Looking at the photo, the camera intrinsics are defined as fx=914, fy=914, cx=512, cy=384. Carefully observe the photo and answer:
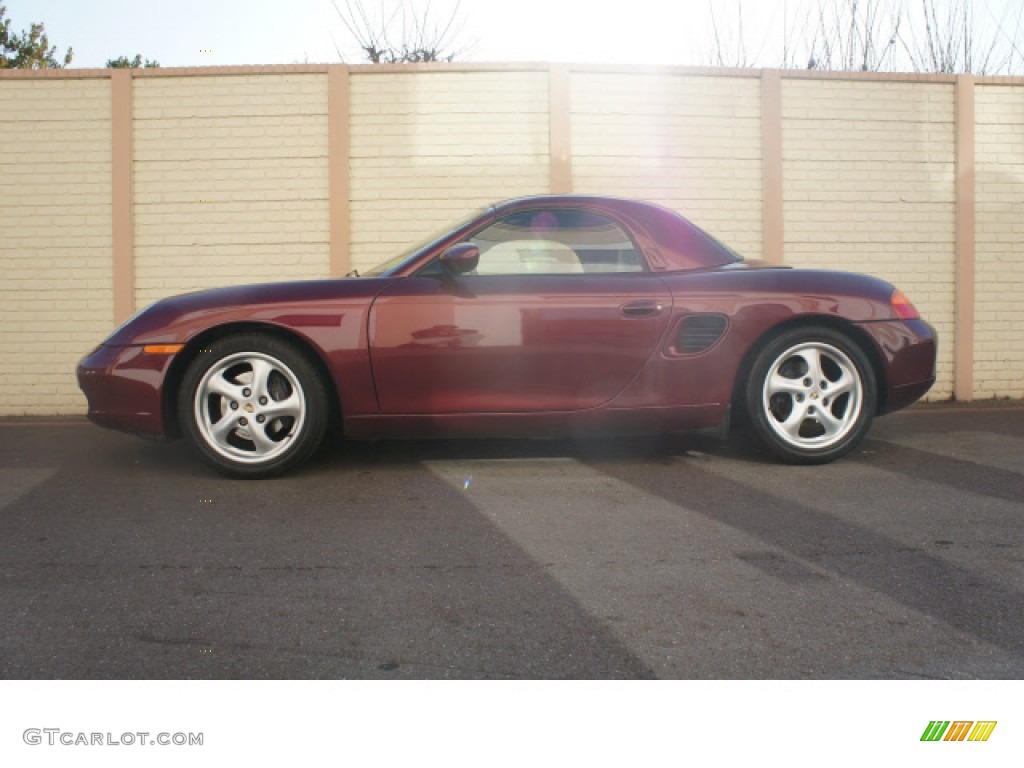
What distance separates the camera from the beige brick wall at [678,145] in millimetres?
8109

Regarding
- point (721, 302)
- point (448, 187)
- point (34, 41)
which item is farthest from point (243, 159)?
point (34, 41)

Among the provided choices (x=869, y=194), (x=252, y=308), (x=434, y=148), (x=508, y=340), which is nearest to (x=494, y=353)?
(x=508, y=340)

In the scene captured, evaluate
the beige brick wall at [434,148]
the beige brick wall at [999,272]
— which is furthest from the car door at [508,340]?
the beige brick wall at [999,272]

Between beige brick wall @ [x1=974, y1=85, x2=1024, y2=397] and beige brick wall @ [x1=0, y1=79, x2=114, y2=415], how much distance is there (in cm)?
→ 774

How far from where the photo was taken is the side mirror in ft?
13.8

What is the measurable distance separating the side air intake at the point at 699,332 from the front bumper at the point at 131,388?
7.88ft

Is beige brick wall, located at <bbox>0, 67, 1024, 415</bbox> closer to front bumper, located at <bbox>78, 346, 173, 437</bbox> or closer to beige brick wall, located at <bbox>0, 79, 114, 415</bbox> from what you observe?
beige brick wall, located at <bbox>0, 79, 114, 415</bbox>

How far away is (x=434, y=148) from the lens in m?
8.01

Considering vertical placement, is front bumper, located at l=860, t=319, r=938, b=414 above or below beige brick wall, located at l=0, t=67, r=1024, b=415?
below

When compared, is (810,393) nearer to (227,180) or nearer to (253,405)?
(253,405)

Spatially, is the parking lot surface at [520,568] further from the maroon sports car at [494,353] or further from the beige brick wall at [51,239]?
the beige brick wall at [51,239]
